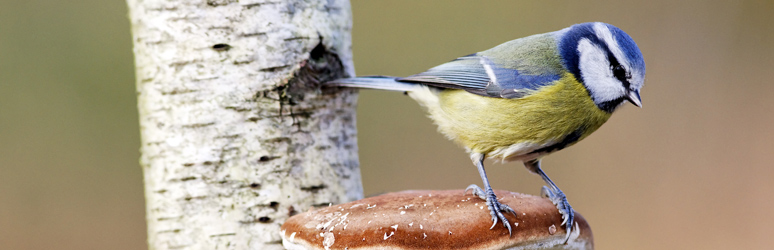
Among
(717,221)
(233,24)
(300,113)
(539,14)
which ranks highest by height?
(539,14)

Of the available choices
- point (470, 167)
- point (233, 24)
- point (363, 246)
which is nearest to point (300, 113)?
point (233, 24)

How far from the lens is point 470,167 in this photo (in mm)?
4758

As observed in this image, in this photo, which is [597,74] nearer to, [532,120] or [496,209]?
[532,120]

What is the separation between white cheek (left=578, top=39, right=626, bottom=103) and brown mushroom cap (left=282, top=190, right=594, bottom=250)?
21.6 inches

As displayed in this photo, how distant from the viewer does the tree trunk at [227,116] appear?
6.18 feet

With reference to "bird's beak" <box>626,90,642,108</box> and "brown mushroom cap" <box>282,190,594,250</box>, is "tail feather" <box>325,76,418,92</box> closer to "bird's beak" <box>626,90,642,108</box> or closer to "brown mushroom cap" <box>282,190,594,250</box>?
"brown mushroom cap" <box>282,190,594,250</box>

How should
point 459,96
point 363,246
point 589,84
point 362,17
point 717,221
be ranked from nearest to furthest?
point 363,246
point 589,84
point 459,96
point 717,221
point 362,17

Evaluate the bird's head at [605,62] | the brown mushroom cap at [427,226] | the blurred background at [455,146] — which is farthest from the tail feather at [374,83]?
the blurred background at [455,146]

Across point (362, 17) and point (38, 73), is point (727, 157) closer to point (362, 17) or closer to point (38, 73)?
point (362, 17)

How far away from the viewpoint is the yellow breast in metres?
2.07

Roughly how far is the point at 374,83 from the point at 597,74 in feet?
2.43

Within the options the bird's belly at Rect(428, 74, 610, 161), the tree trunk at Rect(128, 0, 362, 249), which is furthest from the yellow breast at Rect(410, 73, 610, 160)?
the tree trunk at Rect(128, 0, 362, 249)

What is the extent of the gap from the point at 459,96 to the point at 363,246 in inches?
37.2

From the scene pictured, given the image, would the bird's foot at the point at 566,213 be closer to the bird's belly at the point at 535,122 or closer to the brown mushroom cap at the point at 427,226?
the brown mushroom cap at the point at 427,226
